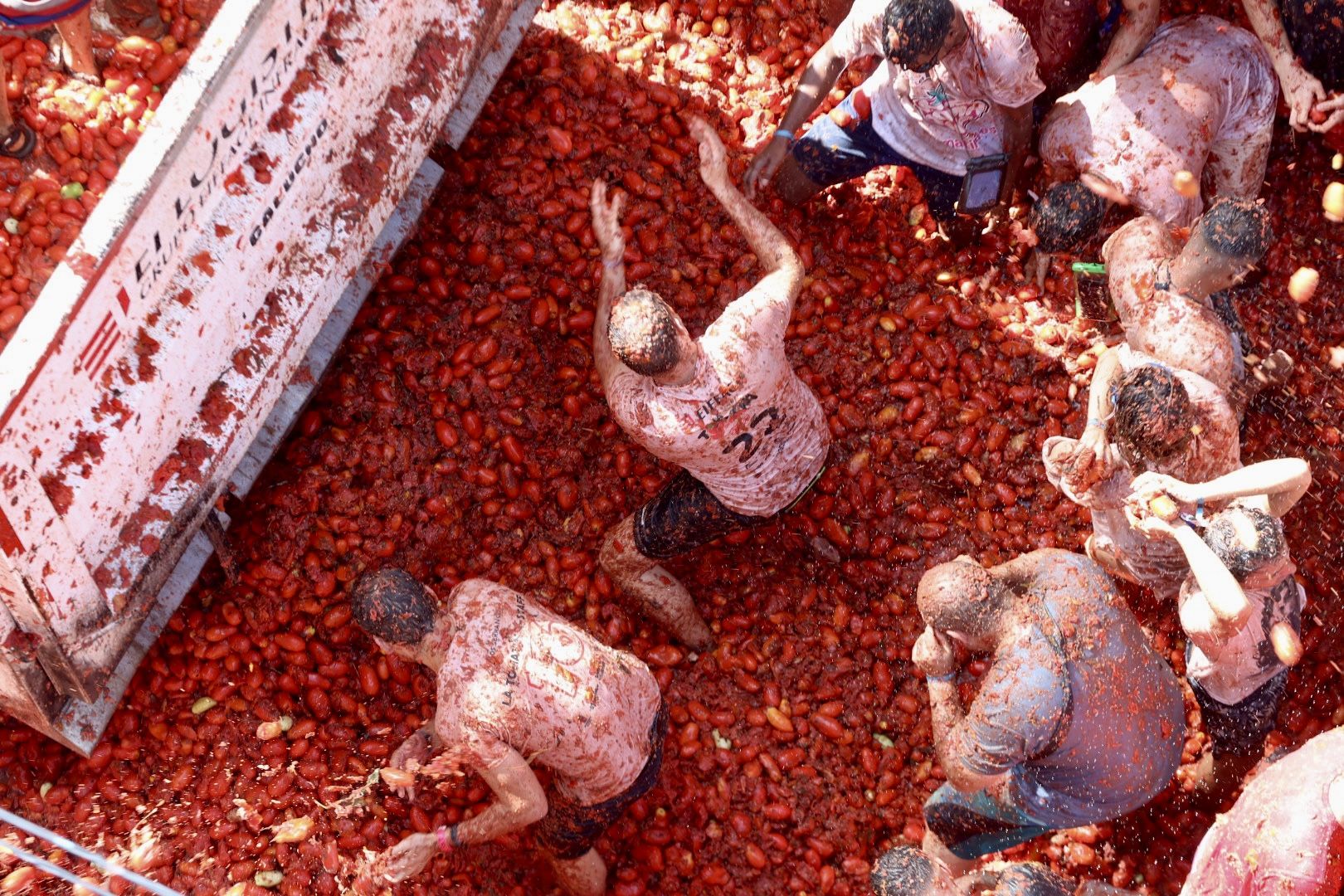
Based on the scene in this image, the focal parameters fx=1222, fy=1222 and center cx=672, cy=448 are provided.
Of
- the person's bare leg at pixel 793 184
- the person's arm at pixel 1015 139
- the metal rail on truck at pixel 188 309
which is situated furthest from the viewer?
the person's bare leg at pixel 793 184

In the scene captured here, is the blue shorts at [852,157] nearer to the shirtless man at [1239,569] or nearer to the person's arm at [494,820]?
the shirtless man at [1239,569]

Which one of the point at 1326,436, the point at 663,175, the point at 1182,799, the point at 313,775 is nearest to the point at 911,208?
the point at 663,175

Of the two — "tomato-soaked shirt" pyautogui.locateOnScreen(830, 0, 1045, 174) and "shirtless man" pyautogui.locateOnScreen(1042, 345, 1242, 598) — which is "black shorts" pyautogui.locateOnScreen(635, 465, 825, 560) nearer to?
"shirtless man" pyautogui.locateOnScreen(1042, 345, 1242, 598)

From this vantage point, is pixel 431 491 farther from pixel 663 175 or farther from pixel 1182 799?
pixel 1182 799

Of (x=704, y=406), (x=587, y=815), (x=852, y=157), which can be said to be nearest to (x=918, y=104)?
(x=852, y=157)

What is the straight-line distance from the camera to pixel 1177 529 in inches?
136

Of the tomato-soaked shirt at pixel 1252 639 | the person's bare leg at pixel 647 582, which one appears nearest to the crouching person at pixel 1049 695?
the tomato-soaked shirt at pixel 1252 639

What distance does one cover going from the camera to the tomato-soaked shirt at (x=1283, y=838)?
308 cm

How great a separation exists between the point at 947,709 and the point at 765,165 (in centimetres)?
227

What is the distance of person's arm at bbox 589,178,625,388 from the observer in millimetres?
4117

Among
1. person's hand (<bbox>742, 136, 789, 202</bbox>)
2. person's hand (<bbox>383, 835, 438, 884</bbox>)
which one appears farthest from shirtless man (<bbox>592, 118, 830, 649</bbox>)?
person's hand (<bbox>383, 835, 438, 884</bbox>)

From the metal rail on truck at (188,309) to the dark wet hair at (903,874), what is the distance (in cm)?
244

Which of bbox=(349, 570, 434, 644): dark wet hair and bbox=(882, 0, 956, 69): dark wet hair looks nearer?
bbox=(349, 570, 434, 644): dark wet hair

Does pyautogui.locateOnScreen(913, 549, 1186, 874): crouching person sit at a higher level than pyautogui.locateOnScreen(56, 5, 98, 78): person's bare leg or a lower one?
lower
